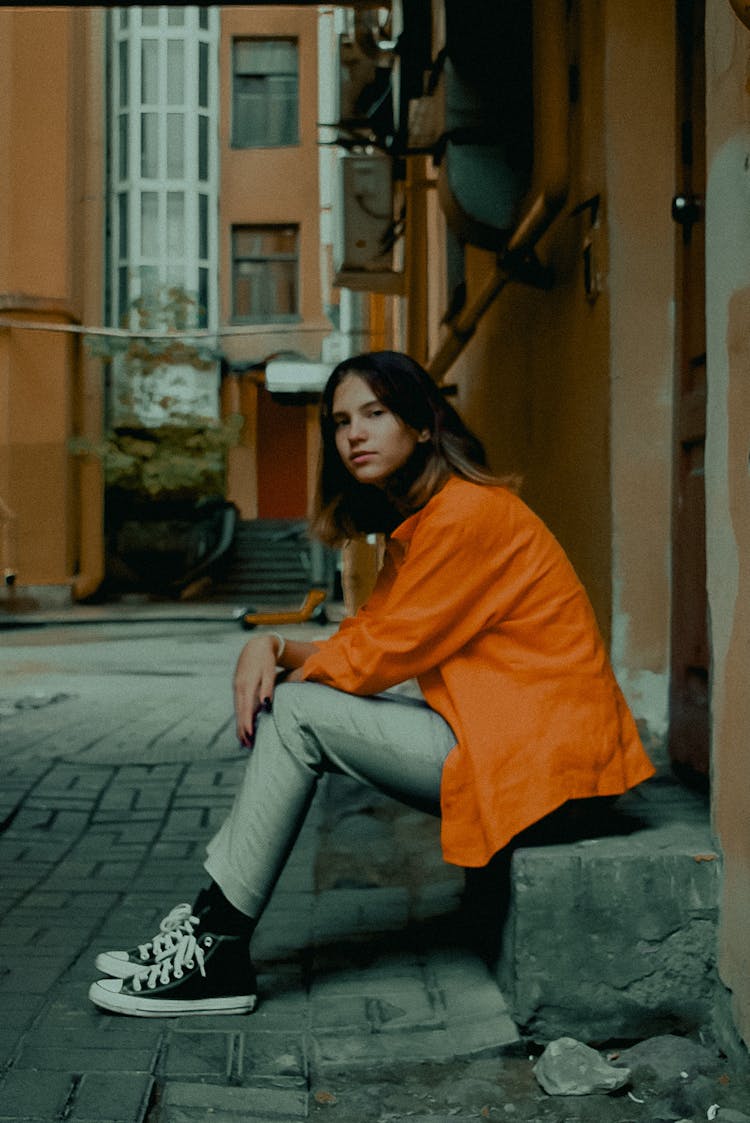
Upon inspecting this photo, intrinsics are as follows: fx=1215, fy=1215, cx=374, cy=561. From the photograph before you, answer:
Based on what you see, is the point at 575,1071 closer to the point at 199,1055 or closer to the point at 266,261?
the point at 199,1055

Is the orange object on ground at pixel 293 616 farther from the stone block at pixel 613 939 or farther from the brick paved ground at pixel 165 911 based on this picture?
the stone block at pixel 613 939

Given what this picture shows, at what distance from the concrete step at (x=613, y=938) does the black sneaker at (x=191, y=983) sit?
58 cm

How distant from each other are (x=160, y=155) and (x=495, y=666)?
73.6 feet

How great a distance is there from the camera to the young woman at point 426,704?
7.76 feet

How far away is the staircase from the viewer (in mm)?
19578

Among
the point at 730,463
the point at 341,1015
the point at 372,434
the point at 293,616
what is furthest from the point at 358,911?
the point at 293,616

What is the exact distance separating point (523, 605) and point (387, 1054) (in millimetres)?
926

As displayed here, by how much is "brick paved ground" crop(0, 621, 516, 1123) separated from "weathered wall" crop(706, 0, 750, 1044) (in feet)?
1.90

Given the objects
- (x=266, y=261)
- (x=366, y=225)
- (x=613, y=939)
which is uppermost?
(x=266, y=261)

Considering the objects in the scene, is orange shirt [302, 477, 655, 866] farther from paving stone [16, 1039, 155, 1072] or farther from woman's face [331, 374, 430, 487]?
paving stone [16, 1039, 155, 1072]

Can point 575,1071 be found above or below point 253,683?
below

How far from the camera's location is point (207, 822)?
441 centimetres

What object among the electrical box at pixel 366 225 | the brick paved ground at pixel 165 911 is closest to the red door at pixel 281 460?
the electrical box at pixel 366 225

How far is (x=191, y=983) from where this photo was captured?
99.8 inches
